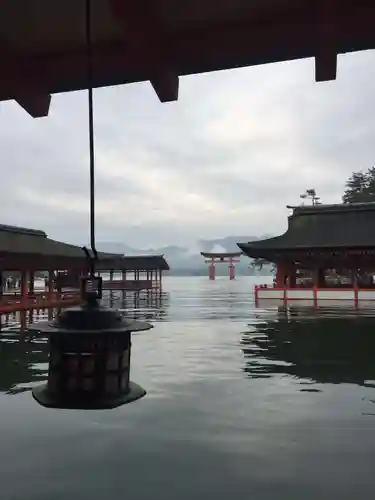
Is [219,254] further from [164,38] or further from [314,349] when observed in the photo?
[164,38]

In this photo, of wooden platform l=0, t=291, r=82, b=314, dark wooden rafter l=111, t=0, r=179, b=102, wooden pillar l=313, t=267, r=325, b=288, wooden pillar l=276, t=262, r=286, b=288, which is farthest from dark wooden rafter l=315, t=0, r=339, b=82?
wooden pillar l=276, t=262, r=286, b=288

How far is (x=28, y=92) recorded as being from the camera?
2.89m

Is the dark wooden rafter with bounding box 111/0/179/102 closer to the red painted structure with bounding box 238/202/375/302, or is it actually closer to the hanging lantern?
the hanging lantern

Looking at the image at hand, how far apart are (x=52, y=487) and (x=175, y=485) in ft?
3.09

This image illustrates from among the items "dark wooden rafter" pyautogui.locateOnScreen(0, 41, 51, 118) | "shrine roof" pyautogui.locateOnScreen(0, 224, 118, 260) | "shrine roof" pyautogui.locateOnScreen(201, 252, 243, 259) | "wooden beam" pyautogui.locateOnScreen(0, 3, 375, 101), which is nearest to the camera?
"wooden beam" pyautogui.locateOnScreen(0, 3, 375, 101)

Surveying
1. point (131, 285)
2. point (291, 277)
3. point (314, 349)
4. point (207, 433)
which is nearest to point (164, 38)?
point (207, 433)

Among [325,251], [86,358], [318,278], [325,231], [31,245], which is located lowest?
[86,358]

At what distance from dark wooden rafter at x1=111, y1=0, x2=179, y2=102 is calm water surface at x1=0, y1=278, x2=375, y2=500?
2848 millimetres

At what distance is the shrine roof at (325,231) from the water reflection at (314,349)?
8411 millimetres

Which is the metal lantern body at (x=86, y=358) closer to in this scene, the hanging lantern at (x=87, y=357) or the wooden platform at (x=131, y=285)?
the hanging lantern at (x=87, y=357)

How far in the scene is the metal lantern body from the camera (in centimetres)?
178

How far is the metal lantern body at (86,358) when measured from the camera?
1.78 meters

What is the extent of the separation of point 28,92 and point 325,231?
24.9 metres

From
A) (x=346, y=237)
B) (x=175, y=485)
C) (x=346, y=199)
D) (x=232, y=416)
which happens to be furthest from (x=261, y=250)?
(x=346, y=199)
